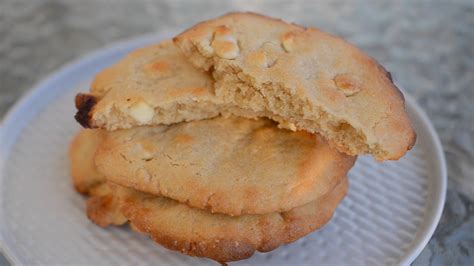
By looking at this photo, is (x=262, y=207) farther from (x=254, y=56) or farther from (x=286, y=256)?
(x=254, y=56)

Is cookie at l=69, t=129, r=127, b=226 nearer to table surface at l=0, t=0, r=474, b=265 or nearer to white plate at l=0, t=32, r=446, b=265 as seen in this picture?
white plate at l=0, t=32, r=446, b=265

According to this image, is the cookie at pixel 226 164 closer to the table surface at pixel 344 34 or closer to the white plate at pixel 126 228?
the white plate at pixel 126 228

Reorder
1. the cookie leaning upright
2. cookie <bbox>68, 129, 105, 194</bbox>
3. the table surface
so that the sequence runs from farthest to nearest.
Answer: the table surface
cookie <bbox>68, 129, 105, 194</bbox>
the cookie leaning upright

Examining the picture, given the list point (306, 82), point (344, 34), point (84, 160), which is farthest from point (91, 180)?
point (344, 34)

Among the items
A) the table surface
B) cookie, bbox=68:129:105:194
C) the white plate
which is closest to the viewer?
the white plate

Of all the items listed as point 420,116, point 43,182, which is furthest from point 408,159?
point 43,182

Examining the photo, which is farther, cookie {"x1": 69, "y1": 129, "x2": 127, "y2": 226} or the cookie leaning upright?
cookie {"x1": 69, "y1": 129, "x2": 127, "y2": 226}

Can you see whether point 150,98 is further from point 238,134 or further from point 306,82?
point 306,82

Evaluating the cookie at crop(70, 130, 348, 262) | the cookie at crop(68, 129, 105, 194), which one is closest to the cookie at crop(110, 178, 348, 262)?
the cookie at crop(70, 130, 348, 262)
